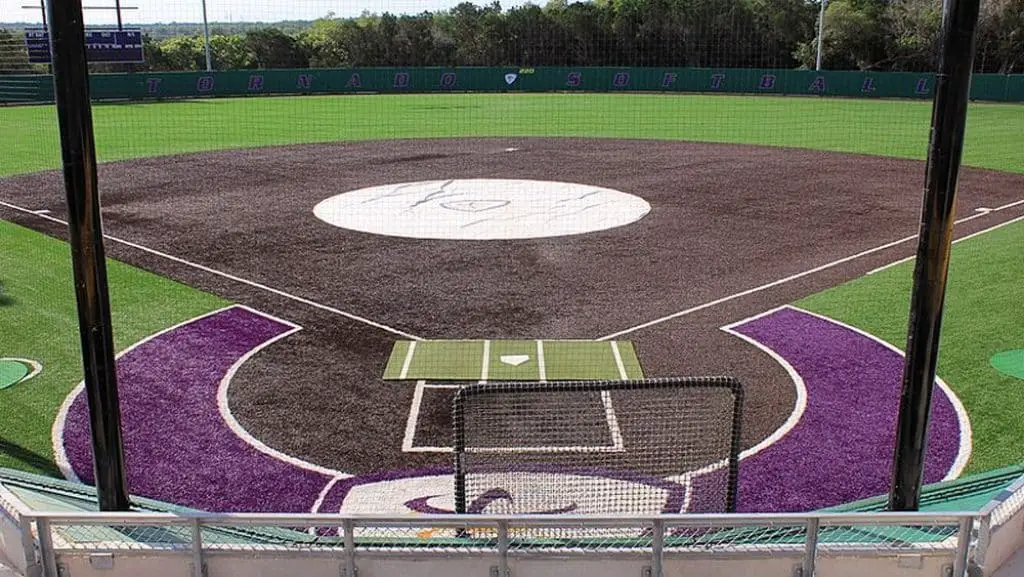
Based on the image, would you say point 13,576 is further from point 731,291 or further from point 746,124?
point 746,124

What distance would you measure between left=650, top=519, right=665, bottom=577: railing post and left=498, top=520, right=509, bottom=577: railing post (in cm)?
70

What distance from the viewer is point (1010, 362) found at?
10.3 meters

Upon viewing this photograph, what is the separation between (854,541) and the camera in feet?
15.2

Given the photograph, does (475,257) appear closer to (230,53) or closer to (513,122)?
(513,122)

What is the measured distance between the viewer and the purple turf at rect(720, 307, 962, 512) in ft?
24.9

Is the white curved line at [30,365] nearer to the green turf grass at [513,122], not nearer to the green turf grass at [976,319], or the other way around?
the green turf grass at [976,319]

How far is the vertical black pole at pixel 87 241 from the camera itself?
4.71 metres

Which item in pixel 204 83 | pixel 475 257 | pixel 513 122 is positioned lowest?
pixel 475 257

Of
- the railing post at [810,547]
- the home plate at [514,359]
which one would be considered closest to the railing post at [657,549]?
the railing post at [810,547]

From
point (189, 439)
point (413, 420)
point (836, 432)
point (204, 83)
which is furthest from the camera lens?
point (204, 83)

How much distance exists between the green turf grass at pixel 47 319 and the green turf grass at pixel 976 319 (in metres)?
8.70

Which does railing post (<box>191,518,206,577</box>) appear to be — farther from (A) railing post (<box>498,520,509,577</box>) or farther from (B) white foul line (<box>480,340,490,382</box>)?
(B) white foul line (<box>480,340,490,382</box>)

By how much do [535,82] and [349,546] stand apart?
46454 mm

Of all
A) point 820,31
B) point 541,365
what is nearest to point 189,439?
point 541,365
